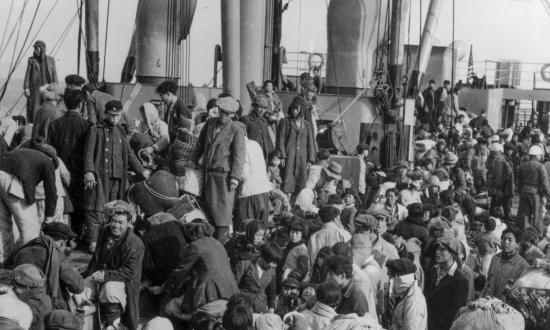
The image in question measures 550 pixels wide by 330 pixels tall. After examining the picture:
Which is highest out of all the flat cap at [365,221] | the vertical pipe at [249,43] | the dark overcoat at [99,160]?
the vertical pipe at [249,43]

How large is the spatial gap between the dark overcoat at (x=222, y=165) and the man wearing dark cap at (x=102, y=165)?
87 cm

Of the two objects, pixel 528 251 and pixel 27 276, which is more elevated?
pixel 27 276

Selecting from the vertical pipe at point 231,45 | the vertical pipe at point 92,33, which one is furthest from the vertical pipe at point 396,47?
the vertical pipe at point 92,33

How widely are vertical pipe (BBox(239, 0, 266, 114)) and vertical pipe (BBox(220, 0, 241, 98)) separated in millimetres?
565

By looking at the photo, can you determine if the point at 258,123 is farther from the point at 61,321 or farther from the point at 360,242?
the point at 61,321

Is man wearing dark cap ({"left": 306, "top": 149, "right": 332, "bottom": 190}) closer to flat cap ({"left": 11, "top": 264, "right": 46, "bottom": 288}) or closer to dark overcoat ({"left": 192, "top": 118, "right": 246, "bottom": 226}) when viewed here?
dark overcoat ({"left": 192, "top": 118, "right": 246, "bottom": 226})

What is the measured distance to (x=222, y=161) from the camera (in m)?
9.95

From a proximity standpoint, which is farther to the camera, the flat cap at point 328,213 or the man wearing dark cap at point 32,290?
the flat cap at point 328,213

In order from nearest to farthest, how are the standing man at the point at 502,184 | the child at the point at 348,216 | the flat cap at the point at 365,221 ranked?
1. the flat cap at the point at 365,221
2. the child at the point at 348,216
3. the standing man at the point at 502,184

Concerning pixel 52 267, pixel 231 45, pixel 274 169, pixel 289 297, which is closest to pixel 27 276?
pixel 52 267

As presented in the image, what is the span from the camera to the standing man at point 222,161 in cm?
993

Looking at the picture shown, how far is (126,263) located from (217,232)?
7.88 feet

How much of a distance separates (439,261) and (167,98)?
449cm

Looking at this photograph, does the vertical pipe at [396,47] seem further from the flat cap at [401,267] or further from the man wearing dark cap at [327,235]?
the flat cap at [401,267]
